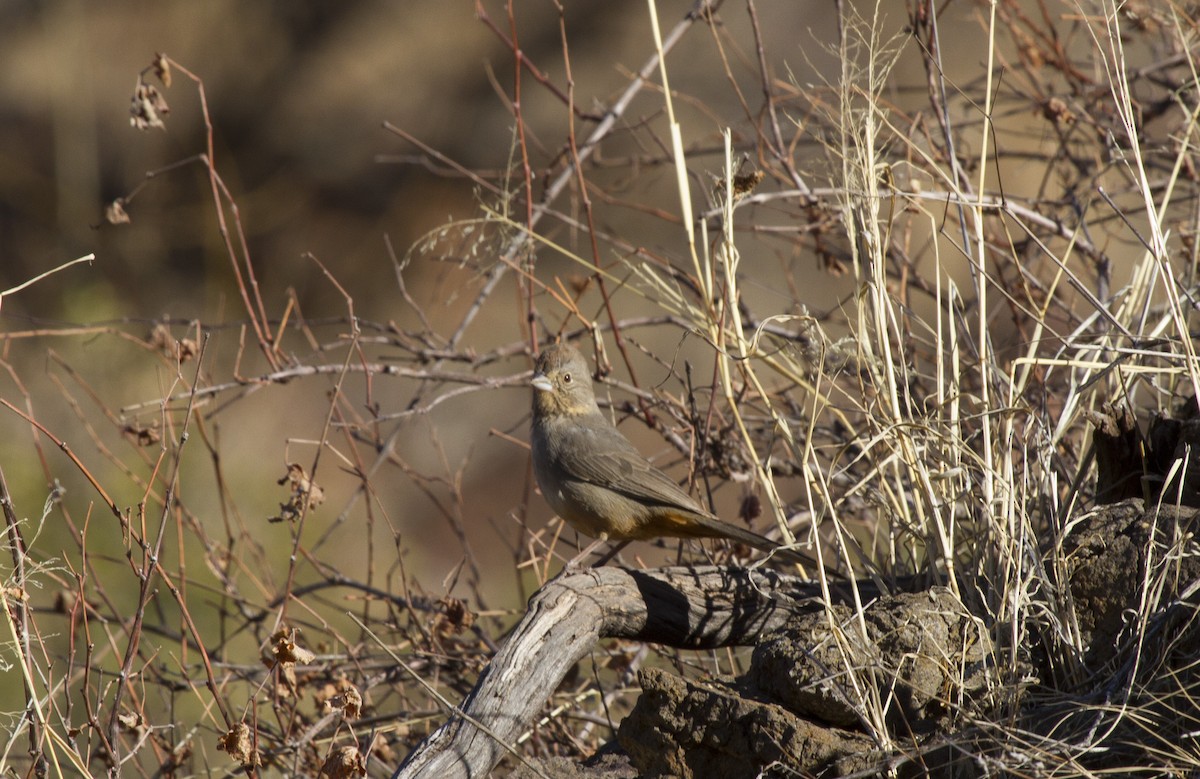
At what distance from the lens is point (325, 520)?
31.3ft

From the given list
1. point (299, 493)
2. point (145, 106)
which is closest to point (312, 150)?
point (145, 106)

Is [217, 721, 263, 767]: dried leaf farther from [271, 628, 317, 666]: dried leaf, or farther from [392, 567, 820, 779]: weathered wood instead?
[392, 567, 820, 779]: weathered wood

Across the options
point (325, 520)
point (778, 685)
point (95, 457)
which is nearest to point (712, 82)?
point (325, 520)

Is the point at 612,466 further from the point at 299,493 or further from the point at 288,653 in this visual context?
the point at 288,653

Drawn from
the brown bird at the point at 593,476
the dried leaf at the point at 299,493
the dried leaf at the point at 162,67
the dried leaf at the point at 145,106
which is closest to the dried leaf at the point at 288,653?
the dried leaf at the point at 299,493

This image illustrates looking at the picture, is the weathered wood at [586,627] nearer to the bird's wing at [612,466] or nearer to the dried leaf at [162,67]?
the bird's wing at [612,466]

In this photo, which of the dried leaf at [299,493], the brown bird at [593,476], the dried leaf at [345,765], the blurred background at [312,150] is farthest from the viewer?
the blurred background at [312,150]

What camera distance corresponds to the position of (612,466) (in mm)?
4410

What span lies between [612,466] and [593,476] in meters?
0.09

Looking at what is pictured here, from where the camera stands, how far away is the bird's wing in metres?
4.14

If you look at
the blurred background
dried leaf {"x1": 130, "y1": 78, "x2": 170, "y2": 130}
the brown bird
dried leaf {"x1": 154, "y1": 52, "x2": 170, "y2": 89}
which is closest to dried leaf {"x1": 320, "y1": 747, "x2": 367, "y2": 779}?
the brown bird

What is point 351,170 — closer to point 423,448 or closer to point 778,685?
point 423,448

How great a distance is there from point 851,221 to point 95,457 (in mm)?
7556

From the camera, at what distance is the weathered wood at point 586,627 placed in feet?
9.41
